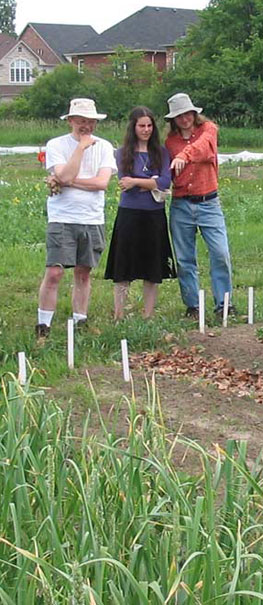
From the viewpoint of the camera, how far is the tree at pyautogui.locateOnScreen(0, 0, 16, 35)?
110 meters

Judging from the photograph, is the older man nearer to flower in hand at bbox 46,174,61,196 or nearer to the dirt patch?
flower in hand at bbox 46,174,61,196

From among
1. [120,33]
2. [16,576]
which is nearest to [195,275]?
[16,576]

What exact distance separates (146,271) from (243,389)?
1725 millimetres

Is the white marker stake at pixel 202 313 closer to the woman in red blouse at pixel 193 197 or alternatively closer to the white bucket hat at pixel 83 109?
the woman in red blouse at pixel 193 197

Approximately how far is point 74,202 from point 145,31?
6216 cm

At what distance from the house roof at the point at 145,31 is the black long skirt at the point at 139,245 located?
59103 millimetres

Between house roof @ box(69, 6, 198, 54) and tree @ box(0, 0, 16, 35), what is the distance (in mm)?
42161

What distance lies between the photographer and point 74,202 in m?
6.60

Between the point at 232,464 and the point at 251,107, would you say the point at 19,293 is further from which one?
the point at 251,107

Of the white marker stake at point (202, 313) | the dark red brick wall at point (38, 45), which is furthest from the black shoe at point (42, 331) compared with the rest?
the dark red brick wall at point (38, 45)

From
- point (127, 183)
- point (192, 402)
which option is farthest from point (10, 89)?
point (192, 402)

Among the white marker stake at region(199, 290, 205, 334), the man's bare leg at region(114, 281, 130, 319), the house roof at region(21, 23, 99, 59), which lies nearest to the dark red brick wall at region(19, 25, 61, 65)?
the house roof at region(21, 23, 99, 59)

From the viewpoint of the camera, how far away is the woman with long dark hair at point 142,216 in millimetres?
6758

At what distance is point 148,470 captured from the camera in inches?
128
